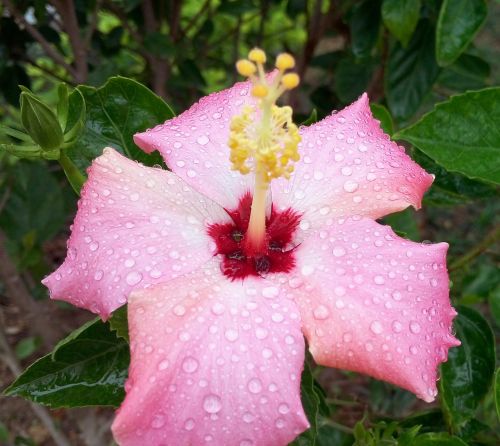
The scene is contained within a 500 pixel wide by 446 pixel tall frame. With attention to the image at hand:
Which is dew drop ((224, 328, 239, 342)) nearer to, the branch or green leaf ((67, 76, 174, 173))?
green leaf ((67, 76, 174, 173))

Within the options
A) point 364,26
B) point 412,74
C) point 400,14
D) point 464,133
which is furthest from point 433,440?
point 364,26

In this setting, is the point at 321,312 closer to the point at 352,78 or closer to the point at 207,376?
the point at 207,376

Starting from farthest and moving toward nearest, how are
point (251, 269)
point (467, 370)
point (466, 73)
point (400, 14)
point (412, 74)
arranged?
point (466, 73), point (412, 74), point (400, 14), point (467, 370), point (251, 269)

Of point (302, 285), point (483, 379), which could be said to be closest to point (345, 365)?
point (302, 285)

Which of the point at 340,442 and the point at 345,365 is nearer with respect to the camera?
the point at 345,365

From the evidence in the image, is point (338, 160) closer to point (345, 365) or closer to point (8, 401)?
point (345, 365)

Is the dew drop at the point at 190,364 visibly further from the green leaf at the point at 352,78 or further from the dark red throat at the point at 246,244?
the green leaf at the point at 352,78
